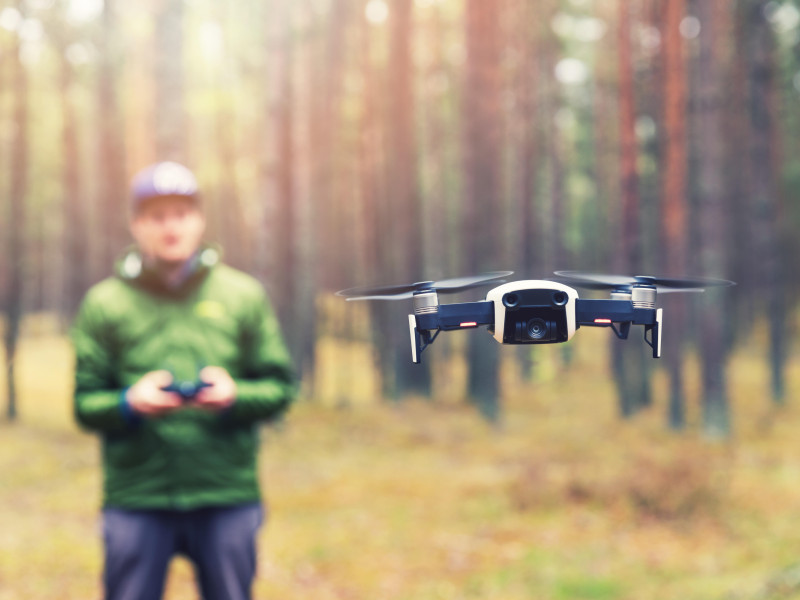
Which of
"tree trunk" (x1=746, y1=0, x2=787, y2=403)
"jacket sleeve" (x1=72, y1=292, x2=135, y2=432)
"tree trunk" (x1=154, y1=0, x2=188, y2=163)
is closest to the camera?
"jacket sleeve" (x1=72, y1=292, x2=135, y2=432)

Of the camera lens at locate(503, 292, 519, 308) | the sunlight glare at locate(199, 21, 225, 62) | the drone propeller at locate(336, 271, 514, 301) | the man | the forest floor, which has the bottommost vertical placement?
the forest floor

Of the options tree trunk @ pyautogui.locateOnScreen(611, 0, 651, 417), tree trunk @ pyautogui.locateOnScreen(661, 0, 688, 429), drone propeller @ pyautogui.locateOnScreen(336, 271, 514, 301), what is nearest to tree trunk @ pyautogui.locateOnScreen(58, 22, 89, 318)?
tree trunk @ pyautogui.locateOnScreen(611, 0, 651, 417)

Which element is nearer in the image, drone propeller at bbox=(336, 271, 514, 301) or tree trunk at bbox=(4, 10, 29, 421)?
drone propeller at bbox=(336, 271, 514, 301)

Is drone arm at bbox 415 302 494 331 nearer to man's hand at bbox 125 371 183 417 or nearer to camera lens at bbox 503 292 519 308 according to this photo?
camera lens at bbox 503 292 519 308

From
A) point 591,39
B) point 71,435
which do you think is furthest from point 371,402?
point 591,39

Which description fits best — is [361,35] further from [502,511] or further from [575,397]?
[502,511]
